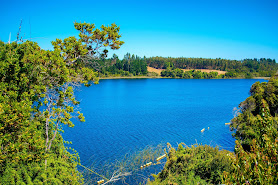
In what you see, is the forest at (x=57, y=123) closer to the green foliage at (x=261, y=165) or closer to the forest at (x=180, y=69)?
the green foliage at (x=261, y=165)

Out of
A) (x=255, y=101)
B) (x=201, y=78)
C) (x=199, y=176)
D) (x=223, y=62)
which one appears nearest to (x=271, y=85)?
(x=255, y=101)

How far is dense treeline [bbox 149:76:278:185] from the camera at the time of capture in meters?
5.14

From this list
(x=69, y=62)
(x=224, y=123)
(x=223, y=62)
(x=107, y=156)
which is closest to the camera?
(x=69, y=62)

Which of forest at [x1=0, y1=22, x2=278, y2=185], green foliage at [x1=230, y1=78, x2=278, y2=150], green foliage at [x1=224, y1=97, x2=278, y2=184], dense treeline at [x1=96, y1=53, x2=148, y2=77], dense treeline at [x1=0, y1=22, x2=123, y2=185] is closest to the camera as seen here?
green foliage at [x1=224, y1=97, x2=278, y2=184]

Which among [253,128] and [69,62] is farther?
[253,128]

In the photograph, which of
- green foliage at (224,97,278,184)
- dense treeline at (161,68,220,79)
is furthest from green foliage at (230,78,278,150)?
dense treeline at (161,68,220,79)

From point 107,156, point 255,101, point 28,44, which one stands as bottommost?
point 107,156

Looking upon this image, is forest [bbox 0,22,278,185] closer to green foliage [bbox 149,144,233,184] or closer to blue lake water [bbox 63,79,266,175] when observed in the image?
green foliage [bbox 149,144,233,184]

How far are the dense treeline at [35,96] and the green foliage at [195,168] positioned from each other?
609 centimetres

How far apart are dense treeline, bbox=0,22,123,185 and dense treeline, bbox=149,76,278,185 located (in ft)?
22.2

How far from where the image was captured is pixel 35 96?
10.8m

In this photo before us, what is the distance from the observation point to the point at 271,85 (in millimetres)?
25656

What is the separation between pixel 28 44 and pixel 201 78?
167 m

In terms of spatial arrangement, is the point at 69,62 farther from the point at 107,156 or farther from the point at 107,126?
the point at 107,126
